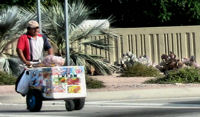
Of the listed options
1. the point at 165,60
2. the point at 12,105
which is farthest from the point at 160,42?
the point at 12,105

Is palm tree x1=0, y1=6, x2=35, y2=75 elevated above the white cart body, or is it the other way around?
palm tree x1=0, y1=6, x2=35, y2=75

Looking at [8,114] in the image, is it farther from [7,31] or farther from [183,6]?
[183,6]

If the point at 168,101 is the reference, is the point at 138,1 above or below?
above

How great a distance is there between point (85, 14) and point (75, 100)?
413 inches

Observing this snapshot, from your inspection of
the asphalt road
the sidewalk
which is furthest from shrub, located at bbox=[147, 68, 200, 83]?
the asphalt road

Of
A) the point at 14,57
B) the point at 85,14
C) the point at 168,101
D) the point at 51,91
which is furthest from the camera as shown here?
the point at 85,14

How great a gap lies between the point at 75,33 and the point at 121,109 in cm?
977

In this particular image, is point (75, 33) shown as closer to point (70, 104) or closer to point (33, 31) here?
point (33, 31)

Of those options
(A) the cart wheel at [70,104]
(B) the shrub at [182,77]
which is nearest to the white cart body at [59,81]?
(A) the cart wheel at [70,104]

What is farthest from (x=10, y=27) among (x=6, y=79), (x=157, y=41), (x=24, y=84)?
(x=24, y=84)

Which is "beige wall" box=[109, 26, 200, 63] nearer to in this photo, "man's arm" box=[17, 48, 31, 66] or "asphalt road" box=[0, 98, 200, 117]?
"asphalt road" box=[0, 98, 200, 117]

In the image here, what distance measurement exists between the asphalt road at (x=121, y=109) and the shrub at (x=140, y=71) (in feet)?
18.7

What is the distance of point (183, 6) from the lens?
115ft

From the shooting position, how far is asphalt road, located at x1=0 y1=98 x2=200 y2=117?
485 inches
